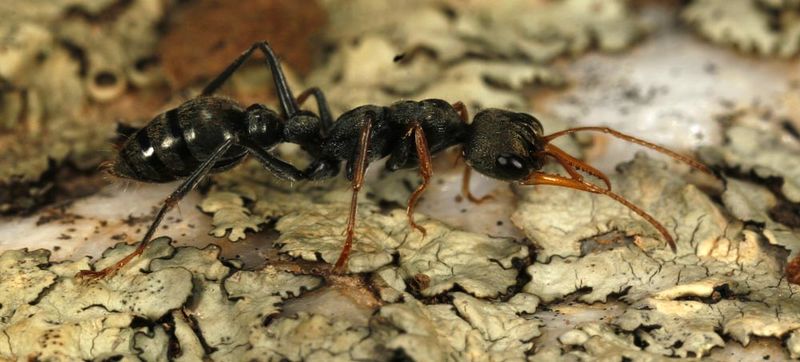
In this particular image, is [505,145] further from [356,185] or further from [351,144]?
[351,144]

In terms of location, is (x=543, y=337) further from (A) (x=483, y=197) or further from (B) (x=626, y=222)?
(A) (x=483, y=197)

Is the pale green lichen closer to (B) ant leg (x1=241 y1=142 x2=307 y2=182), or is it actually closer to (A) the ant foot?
(A) the ant foot

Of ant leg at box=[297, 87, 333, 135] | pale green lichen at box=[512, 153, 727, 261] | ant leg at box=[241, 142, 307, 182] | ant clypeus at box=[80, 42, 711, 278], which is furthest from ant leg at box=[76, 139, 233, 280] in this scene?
pale green lichen at box=[512, 153, 727, 261]

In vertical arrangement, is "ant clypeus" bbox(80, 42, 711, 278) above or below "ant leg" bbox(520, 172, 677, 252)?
above

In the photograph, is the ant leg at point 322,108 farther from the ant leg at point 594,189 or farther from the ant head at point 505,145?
the ant leg at point 594,189

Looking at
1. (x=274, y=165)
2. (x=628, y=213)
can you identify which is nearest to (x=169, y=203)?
(x=274, y=165)

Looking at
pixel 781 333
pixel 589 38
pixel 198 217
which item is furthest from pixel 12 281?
pixel 589 38
